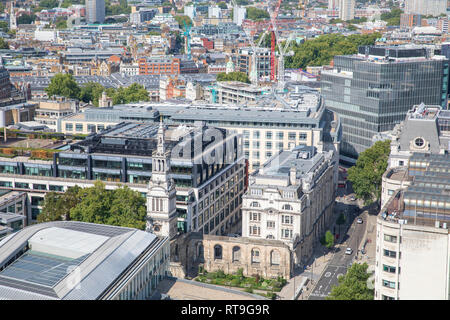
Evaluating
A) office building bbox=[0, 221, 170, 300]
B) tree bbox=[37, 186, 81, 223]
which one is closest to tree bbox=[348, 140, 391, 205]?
tree bbox=[37, 186, 81, 223]

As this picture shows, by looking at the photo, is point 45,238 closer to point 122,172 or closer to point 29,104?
point 122,172

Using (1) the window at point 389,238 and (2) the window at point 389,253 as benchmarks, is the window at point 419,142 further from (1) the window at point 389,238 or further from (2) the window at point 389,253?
(2) the window at point 389,253

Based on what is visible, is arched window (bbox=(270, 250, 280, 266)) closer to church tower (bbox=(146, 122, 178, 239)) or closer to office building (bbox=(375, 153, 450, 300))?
church tower (bbox=(146, 122, 178, 239))

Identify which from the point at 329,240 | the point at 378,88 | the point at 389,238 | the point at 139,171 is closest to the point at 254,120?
the point at 378,88

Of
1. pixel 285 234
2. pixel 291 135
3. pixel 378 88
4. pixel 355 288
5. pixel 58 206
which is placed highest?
pixel 378 88

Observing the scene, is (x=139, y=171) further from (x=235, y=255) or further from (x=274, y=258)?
(x=274, y=258)
